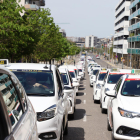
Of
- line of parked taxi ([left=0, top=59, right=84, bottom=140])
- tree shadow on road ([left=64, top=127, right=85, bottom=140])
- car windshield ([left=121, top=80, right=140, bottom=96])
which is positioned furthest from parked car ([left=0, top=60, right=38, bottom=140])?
tree shadow on road ([left=64, top=127, right=85, bottom=140])

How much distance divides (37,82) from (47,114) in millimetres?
1317

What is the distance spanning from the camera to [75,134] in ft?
27.1

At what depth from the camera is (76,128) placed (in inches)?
359

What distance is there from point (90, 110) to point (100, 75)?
6.01 m

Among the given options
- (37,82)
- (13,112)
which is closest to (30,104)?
(13,112)

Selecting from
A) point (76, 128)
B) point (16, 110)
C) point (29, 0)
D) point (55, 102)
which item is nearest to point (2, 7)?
point (76, 128)

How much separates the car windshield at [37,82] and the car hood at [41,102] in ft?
0.93

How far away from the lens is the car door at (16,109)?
8.92 ft

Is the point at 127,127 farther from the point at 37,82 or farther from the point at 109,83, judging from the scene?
the point at 109,83

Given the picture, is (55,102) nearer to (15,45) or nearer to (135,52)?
(15,45)

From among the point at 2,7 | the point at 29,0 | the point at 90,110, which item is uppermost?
the point at 29,0

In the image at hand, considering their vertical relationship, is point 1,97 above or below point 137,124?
above

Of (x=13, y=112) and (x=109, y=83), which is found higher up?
(x=13, y=112)

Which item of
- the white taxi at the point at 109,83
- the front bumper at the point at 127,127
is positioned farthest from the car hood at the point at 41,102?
the white taxi at the point at 109,83
